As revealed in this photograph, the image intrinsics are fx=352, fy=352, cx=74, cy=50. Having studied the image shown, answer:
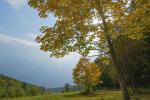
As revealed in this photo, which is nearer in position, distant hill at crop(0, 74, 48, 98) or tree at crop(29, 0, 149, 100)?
tree at crop(29, 0, 149, 100)

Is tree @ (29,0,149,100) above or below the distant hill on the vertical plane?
below

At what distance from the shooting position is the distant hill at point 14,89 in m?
66.0

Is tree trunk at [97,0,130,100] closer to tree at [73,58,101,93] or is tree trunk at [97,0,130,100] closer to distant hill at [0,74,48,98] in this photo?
distant hill at [0,74,48,98]

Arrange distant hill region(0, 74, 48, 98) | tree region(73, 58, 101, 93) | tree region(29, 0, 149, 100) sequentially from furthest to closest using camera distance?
tree region(73, 58, 101, 93), distant hill region(0, 74, 48, 98), tree region(29, 0, 149, 100)

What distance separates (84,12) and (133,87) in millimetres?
35740

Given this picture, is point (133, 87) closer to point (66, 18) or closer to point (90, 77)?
point (90, 77)

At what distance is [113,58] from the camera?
15.4 m

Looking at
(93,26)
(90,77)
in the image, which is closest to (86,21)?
(93,26)

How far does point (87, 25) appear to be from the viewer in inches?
601

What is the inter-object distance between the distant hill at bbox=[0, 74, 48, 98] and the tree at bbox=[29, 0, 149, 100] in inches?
1985

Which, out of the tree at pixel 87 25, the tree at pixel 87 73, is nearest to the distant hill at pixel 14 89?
the tree at pixel 87 73

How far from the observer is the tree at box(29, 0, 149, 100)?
49.5 ft

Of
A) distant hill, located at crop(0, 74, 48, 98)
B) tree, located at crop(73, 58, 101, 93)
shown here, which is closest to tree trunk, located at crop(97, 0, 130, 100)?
distant hill, located at crop(0, 74, 48, 98)

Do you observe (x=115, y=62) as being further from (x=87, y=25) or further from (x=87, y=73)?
(x=87, y=73)
